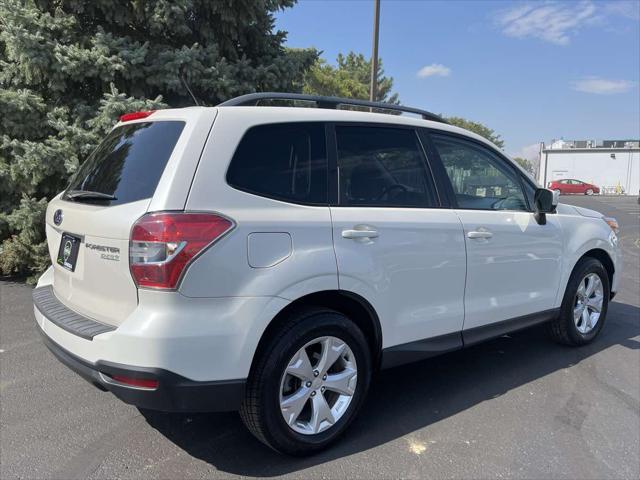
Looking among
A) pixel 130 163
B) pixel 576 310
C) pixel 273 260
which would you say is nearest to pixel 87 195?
pixel 130 163

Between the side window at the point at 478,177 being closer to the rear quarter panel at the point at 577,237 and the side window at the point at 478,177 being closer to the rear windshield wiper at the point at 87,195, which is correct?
the rear quarter panel at the point at 577,237

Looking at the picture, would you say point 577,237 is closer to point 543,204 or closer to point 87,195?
point 543,204

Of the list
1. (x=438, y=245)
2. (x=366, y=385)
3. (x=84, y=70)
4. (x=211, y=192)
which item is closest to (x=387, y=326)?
(x=366, y=385)

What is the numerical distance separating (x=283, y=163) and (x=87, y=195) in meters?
1.09

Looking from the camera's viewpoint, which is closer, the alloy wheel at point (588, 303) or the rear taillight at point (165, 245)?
the rear taillight at point (165, 245)

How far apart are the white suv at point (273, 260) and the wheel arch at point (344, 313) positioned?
11 millimetres

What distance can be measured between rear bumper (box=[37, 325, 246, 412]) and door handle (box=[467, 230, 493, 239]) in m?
1.85

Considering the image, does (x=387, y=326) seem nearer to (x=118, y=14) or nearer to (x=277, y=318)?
(x=277, y=318)

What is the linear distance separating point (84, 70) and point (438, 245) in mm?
5190

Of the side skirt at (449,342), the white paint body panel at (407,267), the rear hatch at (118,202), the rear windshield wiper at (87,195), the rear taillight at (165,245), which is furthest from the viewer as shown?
the side skirt at (449,342)

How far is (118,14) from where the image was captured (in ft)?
21.6

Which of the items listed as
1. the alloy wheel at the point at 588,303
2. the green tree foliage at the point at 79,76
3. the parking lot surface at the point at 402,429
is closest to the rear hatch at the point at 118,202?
the parking lot surface at the point at 402,429

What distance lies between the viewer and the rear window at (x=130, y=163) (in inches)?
99.7

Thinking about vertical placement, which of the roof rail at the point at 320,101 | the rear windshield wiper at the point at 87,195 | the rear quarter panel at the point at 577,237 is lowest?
the rear quarter panel at the point at 577,237
